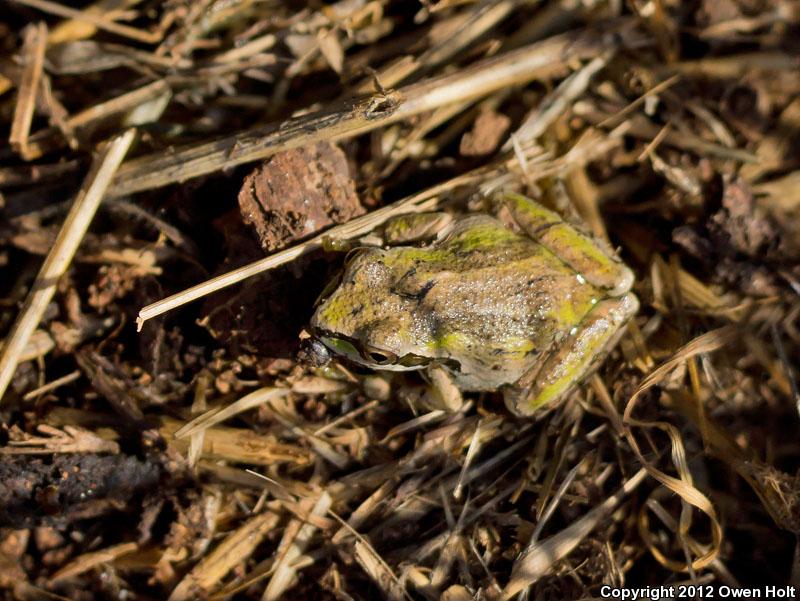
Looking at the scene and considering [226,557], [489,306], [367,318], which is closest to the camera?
[367,318]

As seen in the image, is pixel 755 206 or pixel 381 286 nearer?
pixel 381 286

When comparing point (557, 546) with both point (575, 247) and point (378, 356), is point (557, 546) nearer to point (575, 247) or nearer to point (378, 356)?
point (378, 356)

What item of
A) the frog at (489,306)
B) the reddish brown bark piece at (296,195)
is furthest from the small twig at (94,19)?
the frog at (489,306)

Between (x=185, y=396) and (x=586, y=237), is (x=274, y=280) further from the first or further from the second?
(x=586, y=237)

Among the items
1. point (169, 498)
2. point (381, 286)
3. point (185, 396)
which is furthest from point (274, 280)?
point (169, 498)

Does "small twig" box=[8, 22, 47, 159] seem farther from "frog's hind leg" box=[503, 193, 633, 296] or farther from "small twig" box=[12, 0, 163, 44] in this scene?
"frog's hind leg" box=[503, 193, 633, 296]

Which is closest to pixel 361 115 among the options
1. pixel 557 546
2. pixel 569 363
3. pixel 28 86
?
pixel 569 363

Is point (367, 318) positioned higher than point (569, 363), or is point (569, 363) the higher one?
point (367, 318)
